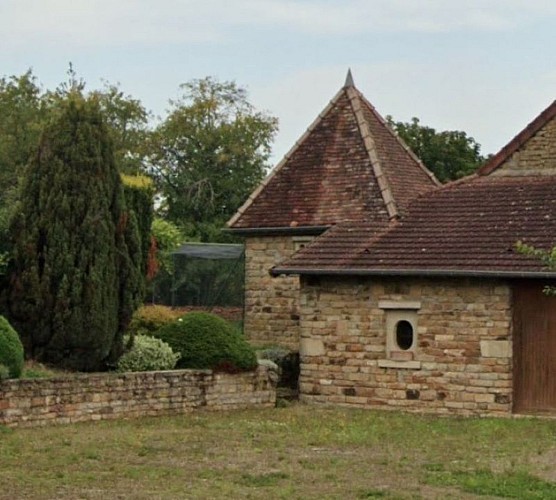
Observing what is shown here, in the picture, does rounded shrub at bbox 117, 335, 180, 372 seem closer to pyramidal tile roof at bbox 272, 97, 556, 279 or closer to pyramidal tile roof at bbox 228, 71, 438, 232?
pyramidal tile roof at bbox 272, 97, 556, 279

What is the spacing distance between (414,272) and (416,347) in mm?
1395

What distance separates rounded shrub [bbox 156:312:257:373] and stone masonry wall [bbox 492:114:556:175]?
640cm

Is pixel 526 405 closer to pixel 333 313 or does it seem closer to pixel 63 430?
pixel 333 313

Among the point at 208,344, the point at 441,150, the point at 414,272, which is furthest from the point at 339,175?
the point at 441,150

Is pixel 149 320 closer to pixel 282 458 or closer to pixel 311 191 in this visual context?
pixel 311 191

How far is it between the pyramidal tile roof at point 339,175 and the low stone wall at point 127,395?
476 centimetres

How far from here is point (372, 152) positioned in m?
27.5

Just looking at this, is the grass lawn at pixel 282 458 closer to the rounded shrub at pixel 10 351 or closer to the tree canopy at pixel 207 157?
the rounded shrub at pixel 10 351

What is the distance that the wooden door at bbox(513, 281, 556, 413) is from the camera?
22.8 meters

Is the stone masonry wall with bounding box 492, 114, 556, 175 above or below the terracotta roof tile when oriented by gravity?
above

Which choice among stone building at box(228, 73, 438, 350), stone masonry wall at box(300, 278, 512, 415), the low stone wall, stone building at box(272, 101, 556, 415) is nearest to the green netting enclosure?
stone building at box(228, 73, 438, 350)

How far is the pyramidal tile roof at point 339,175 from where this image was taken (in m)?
27.0

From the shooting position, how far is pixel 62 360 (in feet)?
71.2

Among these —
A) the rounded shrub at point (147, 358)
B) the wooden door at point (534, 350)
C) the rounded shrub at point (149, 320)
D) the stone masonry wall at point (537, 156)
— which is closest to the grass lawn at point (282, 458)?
the wooden door at point (534, 350)
